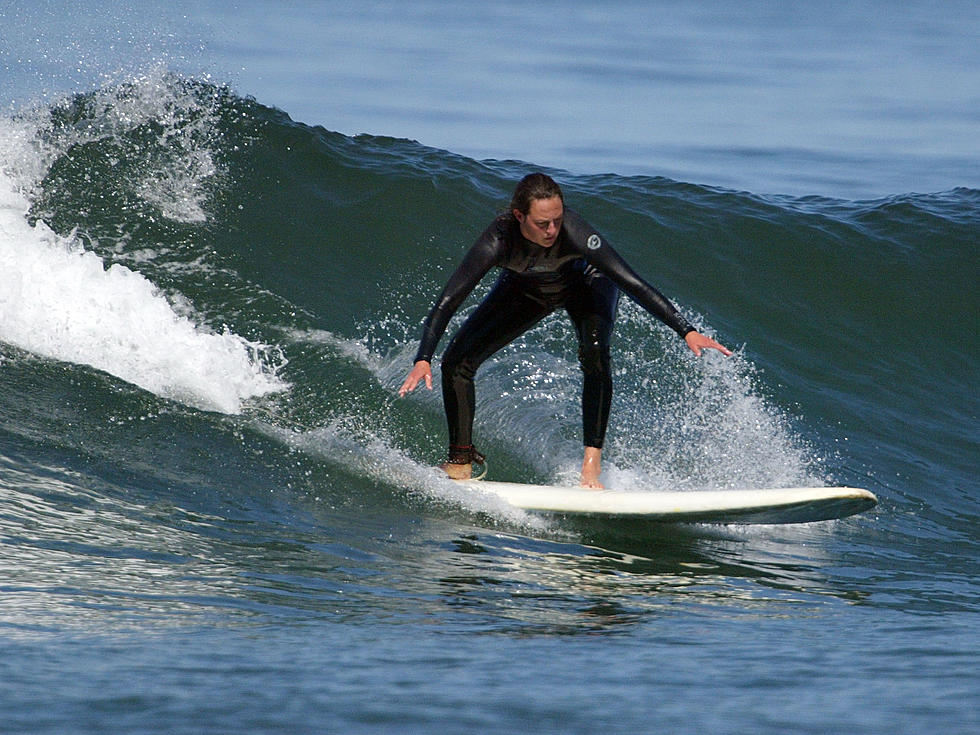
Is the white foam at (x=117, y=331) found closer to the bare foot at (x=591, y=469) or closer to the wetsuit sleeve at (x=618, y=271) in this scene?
the bare foot at (x=591, y=469)

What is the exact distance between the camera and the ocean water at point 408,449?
11.6ft

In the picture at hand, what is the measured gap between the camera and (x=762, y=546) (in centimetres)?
591

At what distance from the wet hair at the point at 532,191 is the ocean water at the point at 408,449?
1.43 meters

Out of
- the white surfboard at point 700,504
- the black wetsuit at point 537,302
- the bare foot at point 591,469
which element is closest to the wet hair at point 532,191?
the black wetsuit at point 537,302

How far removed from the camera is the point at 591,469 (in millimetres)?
6176

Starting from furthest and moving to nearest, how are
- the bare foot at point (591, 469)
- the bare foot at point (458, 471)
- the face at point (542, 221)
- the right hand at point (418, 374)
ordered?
1. the bare foot at point (458, 471)
2. the bare foot at point (591, 469)
3. the face at point (542, 221)
4. the right hand at point (418, 374)

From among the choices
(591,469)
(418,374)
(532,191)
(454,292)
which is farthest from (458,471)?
(532,191)

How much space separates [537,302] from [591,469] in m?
0.84

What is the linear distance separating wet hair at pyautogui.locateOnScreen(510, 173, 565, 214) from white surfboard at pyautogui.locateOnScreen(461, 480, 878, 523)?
1.36m

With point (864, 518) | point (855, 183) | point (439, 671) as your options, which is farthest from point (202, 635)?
point (855, 183)

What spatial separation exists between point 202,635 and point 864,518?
153 inches

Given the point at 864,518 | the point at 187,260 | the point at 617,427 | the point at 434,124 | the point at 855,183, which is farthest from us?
the point at 434,124

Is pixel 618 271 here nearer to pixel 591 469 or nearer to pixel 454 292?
pixel 454 292

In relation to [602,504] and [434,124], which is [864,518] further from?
[434,124]
